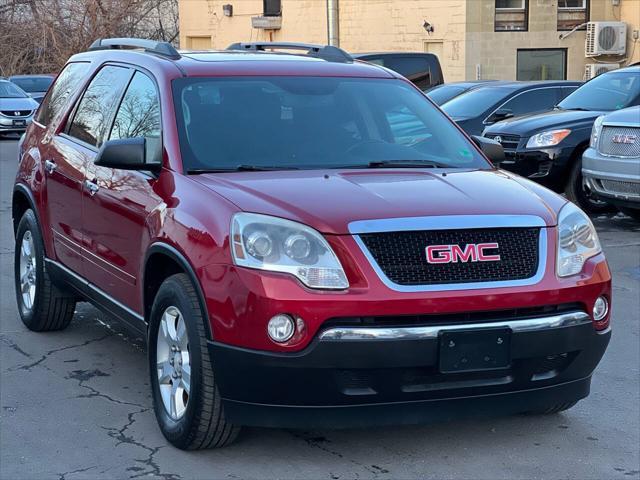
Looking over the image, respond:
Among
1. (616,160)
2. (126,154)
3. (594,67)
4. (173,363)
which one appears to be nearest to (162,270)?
(173,363)

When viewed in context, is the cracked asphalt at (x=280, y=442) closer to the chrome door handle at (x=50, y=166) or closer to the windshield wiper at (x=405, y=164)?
the chrome door handle at (x=50, y=166)

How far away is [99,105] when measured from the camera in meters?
6.29

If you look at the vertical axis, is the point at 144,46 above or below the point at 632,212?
above

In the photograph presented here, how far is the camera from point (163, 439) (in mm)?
4996

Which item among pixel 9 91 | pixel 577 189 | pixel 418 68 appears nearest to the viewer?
pixel 577 189

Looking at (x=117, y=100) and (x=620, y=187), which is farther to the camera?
(x=620, y=187)

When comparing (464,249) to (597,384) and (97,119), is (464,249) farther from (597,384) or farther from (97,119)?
(97,119)

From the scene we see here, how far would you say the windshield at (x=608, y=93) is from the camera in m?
12.9

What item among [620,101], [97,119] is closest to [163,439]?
[97,119]

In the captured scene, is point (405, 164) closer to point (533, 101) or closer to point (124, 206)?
point (124, 206)

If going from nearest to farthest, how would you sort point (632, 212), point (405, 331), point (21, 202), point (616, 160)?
point (405, 331)
point (21, 202)
point (616, 160)
point (632, 212)

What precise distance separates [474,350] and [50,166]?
3281mm

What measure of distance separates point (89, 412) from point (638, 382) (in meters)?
2.92

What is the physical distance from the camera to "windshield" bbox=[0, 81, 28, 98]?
27.5 meters
